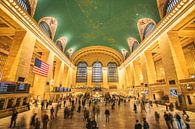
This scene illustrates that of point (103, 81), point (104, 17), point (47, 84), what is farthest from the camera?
point (103, 81)

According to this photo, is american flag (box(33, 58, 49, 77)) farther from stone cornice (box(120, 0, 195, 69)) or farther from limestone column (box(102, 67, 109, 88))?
limestone column (box(102, 67, 109, 88))

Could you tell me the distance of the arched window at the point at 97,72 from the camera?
3916cm

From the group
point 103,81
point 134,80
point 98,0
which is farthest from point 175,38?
point 103,81

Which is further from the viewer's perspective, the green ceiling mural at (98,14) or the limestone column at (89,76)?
the limestone column at (89,76)

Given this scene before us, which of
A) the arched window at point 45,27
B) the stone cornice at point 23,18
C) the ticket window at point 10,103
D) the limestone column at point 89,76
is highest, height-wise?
the arched window at point 45,27

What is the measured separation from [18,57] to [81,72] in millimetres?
28143

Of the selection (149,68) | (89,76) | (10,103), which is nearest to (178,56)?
(149,68)

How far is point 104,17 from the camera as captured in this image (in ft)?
64.4

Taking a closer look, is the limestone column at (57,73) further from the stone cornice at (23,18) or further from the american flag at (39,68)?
the american flag at (39,68)

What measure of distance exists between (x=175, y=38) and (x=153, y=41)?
3.61 meters

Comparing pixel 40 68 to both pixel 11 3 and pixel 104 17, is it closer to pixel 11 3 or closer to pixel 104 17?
pixel 11 3

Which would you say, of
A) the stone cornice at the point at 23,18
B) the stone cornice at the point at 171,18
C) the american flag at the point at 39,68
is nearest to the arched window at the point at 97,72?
the stone cornice at the point at 171,18

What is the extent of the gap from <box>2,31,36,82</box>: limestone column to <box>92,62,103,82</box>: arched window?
90.1ft

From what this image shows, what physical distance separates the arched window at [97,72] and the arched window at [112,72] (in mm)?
3341
